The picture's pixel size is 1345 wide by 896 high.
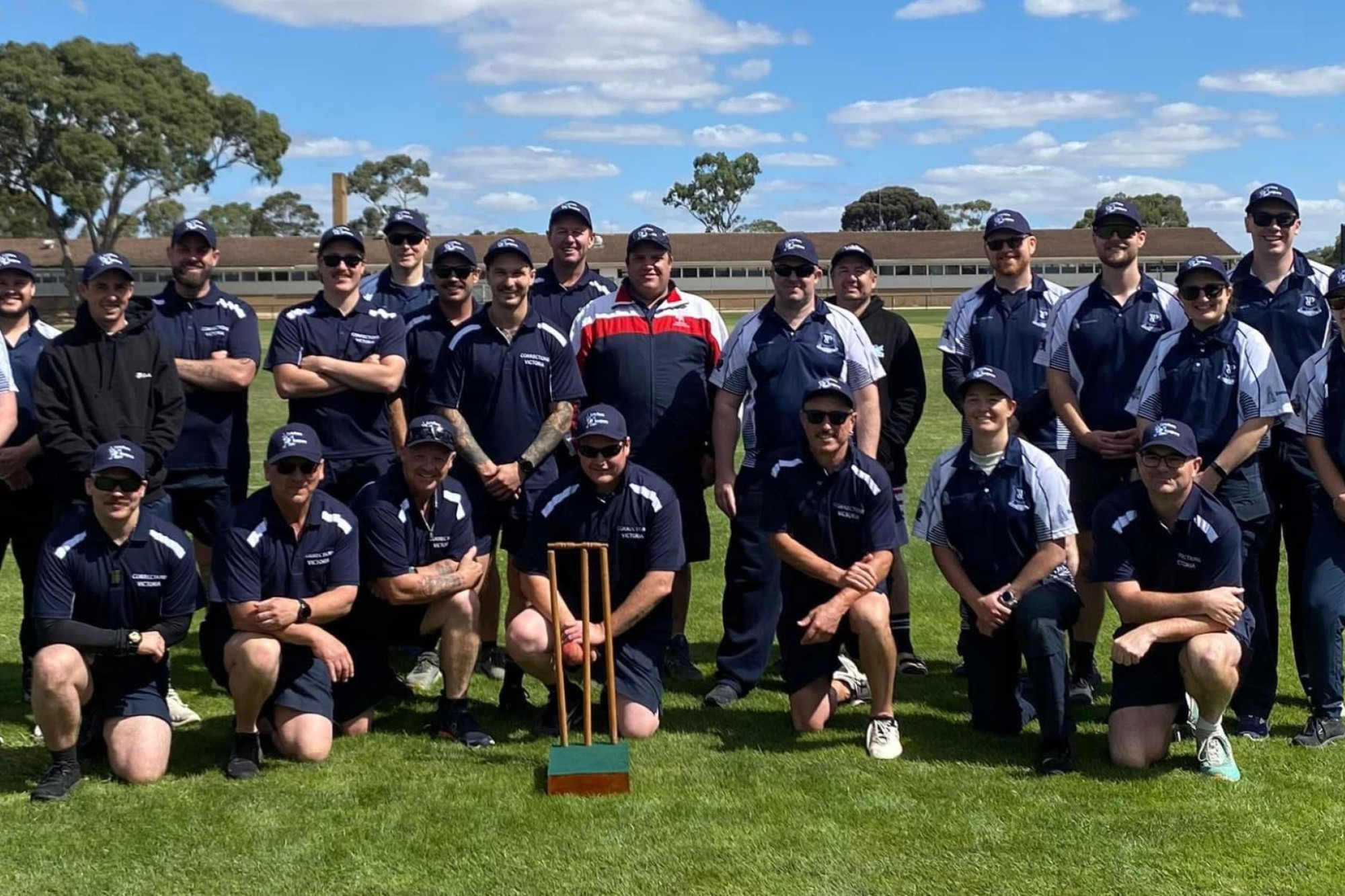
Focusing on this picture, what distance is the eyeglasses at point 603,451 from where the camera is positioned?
6.33 meters

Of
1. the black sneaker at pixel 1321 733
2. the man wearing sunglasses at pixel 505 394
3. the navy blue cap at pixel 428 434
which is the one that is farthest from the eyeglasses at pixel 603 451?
the black sneaker at pixel 1321 733

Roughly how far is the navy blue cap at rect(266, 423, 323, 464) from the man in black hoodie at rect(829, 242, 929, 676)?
3040 millimetres

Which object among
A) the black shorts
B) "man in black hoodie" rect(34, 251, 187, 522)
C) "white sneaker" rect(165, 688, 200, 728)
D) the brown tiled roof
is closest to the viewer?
Answer: "man in black hoodie" rect(34, 251, 187, 522)

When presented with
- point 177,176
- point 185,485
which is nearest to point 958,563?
point 185,485

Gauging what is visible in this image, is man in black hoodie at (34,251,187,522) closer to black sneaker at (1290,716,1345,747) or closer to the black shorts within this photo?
the black shorts

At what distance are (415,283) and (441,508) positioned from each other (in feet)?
6.94

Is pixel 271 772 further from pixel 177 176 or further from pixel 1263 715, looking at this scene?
pixel 177 176

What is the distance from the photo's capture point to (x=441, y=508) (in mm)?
6504

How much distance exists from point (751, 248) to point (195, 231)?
238 ft

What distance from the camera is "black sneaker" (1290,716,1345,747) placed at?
20.1 feet

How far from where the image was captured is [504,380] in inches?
277

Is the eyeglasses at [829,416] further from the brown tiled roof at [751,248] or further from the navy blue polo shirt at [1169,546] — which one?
the brown tiled roof at [751,248]

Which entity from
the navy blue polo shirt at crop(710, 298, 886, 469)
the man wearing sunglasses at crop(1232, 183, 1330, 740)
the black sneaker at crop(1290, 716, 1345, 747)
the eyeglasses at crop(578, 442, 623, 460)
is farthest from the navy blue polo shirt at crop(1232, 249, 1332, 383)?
the eyeglasses at crop(578, 442, 623, 460)

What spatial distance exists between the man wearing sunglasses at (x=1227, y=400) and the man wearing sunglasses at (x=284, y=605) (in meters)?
3.88
